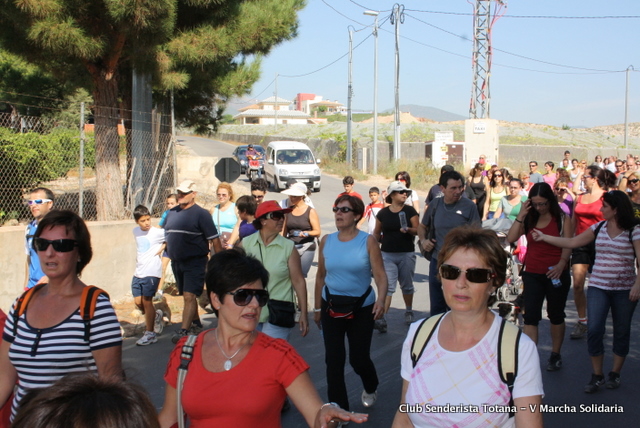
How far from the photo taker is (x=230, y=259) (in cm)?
305

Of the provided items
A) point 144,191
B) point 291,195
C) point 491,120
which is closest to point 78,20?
point 144,191

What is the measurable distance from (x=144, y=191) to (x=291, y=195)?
640cm

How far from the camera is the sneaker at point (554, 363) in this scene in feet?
20.9

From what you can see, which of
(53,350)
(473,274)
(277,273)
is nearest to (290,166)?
(277,273)

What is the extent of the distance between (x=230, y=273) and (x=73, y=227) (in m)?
1.01

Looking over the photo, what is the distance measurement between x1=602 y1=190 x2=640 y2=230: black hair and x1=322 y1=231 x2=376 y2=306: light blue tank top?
85.8 inches

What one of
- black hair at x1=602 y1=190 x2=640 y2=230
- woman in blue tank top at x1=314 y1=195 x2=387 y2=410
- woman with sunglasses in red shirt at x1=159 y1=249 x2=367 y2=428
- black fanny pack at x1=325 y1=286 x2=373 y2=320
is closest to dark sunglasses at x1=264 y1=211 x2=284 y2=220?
woman in blue tank top at x1=314 y1=195 x2=387 y2=410

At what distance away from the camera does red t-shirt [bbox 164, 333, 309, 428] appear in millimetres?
2656

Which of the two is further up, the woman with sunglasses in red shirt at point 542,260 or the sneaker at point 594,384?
the woman with sunglasses in red shirt at point 542,260

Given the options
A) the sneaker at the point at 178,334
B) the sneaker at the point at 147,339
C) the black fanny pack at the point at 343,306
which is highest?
the black fanny pack at the point at 343,306

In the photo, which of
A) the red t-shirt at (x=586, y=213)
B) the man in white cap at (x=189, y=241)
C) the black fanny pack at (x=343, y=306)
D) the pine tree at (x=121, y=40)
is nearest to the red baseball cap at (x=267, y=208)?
the black fanny pack at (x=343, y=306)

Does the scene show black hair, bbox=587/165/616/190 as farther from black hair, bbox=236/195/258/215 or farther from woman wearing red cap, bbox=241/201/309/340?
woman wearing red cap, bbox=241/201/309/340

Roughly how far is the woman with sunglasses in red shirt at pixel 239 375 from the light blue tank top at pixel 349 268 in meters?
2.42

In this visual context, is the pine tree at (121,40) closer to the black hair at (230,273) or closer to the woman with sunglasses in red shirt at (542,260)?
the woman with sunglasses in red shirt at (542,260)
